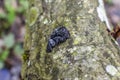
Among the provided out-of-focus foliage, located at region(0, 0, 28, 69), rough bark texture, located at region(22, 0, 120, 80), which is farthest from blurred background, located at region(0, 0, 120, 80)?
rough bark texture, located at region(22, 0, 120, 80)

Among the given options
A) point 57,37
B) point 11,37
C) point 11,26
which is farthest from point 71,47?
point 11,26

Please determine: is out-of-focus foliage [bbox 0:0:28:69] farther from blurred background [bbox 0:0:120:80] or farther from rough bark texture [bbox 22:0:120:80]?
rough bark texture [bbox 22:0:120:80]

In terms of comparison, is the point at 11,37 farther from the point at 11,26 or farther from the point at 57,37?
the point at 57,37

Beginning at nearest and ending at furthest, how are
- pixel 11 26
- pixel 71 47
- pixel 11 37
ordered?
pixel 71 47 → pixel 11 37 → pixel 11 26

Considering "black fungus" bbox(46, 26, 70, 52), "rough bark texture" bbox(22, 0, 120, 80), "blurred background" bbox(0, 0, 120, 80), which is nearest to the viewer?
"rough bark texture" bbox(22, 0, 120, 80)

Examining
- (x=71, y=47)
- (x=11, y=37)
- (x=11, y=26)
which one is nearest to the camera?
(x=71, y=47)

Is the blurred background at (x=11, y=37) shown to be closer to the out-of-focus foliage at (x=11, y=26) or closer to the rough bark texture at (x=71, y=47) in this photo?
the out-of-focus foliage at (x=11, y=26)
